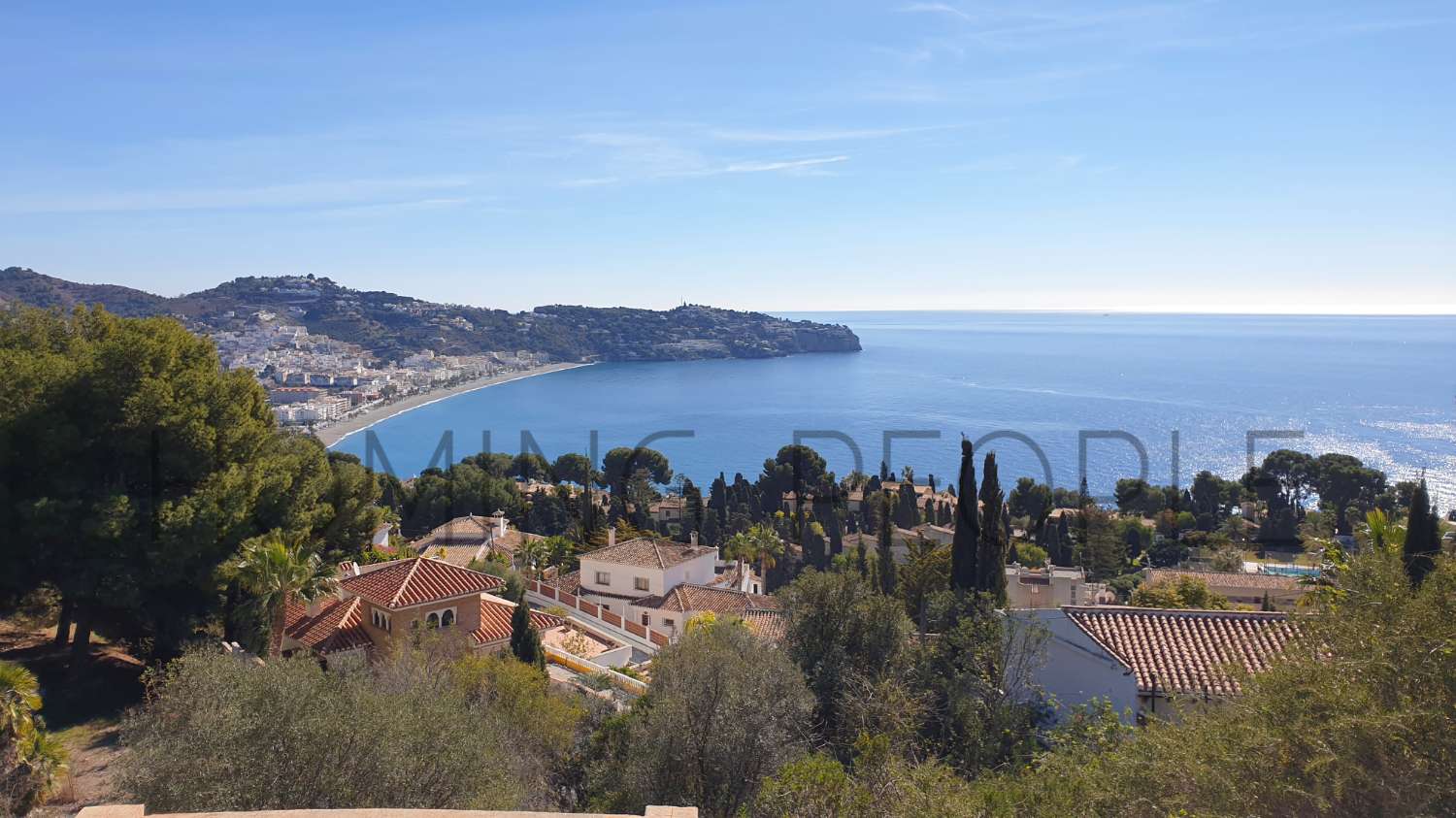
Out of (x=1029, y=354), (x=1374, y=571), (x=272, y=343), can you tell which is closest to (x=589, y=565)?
(x=1374, y=571)

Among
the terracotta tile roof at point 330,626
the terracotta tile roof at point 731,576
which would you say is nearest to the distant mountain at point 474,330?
the terracotta tile roof at point 731,576

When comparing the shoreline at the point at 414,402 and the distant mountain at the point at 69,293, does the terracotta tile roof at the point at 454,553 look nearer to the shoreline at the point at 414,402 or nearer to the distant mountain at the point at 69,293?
the shoreline at the point at 414,402

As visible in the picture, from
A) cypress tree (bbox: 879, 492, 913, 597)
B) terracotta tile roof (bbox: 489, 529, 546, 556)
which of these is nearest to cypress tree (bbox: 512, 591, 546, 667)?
cypress tree (bbox: 879, 492, 913, 597)

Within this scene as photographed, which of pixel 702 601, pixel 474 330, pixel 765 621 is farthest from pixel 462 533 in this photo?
pixel 474 330

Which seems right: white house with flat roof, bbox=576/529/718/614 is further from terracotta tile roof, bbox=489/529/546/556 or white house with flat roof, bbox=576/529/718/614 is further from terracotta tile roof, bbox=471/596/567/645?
terracotta tile roof, bbox=471/596/567/645

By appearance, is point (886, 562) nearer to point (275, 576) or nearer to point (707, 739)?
point (275, 576)

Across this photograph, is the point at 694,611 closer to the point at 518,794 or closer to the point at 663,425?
the point at 518,794
